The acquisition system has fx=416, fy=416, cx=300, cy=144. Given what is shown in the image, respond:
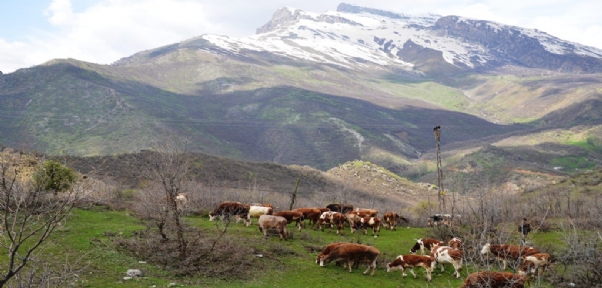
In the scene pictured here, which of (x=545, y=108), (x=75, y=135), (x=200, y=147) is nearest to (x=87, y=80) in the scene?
(x=75, y=135)

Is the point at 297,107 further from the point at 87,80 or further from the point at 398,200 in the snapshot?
the point at 398,200

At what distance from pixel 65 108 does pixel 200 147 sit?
33176mm

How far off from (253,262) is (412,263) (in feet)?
18.6

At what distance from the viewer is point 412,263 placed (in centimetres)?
1470

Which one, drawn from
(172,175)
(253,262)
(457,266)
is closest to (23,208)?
(172,175)

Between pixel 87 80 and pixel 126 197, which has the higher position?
pixel 87 80

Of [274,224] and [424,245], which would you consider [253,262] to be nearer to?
[274,224]

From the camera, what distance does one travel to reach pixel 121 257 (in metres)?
13.9

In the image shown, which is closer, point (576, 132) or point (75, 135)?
point (75, 135)

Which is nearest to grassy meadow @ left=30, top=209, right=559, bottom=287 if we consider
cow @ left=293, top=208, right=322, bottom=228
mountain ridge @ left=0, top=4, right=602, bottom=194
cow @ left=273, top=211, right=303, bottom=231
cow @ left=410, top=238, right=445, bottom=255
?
cow @ left=410, top=238, right=445, bottom=255

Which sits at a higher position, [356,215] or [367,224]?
[356,215]

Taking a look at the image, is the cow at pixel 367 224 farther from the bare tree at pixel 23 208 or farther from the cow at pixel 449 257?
the bare tree at pixel 23 208

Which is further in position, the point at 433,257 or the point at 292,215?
the point at 292,215

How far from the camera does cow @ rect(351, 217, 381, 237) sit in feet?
72.7
